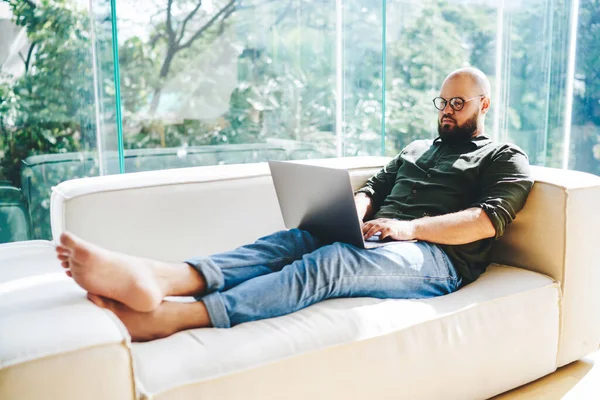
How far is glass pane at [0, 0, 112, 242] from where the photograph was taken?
2936mm

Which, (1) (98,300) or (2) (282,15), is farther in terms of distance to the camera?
(2) (282,15)

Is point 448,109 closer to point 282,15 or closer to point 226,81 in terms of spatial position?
point 226,81

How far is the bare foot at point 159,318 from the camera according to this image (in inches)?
52.5

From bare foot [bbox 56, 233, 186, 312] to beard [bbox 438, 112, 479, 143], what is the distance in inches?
49.4

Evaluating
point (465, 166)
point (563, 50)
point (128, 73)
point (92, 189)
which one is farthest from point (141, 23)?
point (563, 50)

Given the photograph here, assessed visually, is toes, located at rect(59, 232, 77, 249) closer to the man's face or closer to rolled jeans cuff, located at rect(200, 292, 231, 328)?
rolled jeans cuff, located at rect(200, 292, 231, 328)

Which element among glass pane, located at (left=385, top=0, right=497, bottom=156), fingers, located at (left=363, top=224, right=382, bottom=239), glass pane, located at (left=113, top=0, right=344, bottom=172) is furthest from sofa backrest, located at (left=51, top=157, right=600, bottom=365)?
glass pane, located at (left=385, top=0, right=497, bottom=156)

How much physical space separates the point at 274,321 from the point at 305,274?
0.50ft

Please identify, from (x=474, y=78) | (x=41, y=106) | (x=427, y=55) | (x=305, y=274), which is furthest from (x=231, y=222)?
(x=427, y=55)

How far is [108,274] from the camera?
1280mm

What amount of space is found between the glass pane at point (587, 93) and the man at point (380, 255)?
2510 mm

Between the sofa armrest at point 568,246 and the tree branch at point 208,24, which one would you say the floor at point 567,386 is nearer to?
the sofa armrest at point 568,246

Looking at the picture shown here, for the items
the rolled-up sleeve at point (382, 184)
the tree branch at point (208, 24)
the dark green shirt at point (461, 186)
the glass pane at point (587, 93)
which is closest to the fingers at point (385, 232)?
the dark green shirt at point (461, 186)

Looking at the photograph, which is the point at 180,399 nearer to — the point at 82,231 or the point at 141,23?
the point at 82,231
